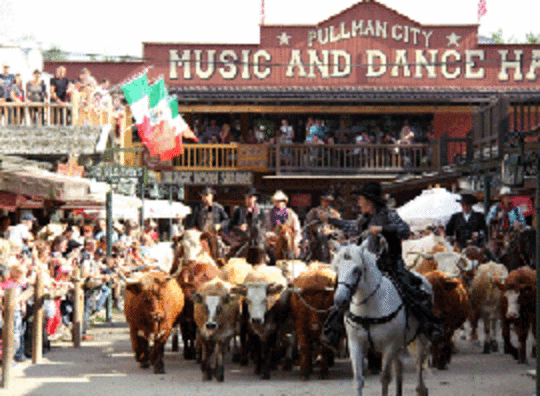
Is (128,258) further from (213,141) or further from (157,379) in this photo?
(213,141)

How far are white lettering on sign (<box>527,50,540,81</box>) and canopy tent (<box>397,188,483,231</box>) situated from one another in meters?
19.6

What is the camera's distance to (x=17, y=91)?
89.6 feet

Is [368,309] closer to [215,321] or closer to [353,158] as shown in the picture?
[215,321]

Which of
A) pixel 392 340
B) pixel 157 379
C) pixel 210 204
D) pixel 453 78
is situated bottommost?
pixel 157 379

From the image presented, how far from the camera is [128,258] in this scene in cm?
2272

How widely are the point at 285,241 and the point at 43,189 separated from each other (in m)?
4.24

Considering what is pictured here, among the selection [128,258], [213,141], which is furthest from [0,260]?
[213,141]

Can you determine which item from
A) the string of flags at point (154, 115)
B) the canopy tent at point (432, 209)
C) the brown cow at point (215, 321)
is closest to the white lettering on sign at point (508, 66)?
the string of flags at point (154, 115)

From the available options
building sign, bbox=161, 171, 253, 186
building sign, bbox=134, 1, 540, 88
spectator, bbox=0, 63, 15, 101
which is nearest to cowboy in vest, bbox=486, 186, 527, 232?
spectator, bbox=0, 63, 15, 101

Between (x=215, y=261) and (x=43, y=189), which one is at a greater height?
(x=43, y=189)

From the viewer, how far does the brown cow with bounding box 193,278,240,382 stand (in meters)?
14.5

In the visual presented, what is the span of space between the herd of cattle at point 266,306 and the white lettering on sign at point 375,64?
26369 millimetres

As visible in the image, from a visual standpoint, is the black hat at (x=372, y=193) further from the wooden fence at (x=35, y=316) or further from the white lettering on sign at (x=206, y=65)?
the white lettering on sign at (x=206, y=65)

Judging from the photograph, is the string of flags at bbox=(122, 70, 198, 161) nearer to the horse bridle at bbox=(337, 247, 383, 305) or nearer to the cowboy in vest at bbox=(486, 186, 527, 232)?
the cowboy in vest at bbox=(486, 186, 527, 232)
